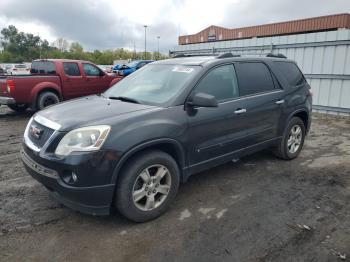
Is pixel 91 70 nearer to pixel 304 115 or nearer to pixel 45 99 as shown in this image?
pixel 45 99

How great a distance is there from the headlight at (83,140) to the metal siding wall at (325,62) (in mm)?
9135

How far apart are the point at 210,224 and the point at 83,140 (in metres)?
1.58

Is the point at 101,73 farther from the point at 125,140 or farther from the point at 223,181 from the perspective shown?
the point at 125,140

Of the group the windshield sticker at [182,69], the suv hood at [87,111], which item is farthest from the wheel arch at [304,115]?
the suv hood at [87,111]

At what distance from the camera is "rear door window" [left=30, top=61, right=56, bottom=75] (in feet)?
32.3

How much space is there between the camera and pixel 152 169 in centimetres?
321

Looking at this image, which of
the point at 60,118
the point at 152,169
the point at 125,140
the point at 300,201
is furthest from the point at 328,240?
the point at 60,118

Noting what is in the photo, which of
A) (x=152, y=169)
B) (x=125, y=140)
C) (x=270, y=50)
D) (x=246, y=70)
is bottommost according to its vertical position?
(x=152, y=169)

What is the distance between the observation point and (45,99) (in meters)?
9.27

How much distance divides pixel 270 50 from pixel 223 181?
8604mm

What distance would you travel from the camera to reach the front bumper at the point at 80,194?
2783 millimetres

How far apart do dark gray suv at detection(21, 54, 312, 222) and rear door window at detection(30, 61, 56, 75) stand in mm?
6480

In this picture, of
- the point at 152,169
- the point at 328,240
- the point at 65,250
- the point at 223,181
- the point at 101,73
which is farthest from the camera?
the point at 101,73

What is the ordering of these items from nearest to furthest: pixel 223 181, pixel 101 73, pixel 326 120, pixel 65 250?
pixel 65 250 < pixel 223 181 < pixel 326 120 < pixel 101 73
